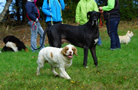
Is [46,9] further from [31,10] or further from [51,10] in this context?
[31,10]

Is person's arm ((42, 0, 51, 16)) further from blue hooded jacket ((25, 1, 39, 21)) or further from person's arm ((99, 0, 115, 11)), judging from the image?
person's arm ((99, 0, 115, 11))

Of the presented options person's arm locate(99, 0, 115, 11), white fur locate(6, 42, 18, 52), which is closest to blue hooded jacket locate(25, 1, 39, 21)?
white fur locate(6, 42, 18, 52)

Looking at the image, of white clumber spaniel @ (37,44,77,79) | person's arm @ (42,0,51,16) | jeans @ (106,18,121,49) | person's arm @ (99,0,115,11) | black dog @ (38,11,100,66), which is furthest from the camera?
Result: jeans @ (106,18,121,49)

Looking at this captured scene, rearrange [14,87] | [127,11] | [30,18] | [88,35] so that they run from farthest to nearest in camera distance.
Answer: [127,11] < [30,18] < [88,35] < [14,87]

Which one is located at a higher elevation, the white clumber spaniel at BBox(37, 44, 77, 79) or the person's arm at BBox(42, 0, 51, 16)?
the person's arm at BBox(42, 0, 51, 16)

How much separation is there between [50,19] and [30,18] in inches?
62.5

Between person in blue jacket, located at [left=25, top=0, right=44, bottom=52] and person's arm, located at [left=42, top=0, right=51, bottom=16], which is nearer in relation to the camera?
person's arm, located at [left=42, top=0, right=51, bottom=16]

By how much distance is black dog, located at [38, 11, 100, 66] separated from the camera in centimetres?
612

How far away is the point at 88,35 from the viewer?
6129mm

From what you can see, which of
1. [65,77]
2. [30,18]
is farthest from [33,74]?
[30,18]

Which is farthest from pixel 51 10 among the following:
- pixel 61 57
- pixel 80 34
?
pixel 61 57

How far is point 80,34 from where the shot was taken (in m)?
6.27

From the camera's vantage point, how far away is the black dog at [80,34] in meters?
6.12

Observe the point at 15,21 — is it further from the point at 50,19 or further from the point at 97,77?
the point at 97,77
